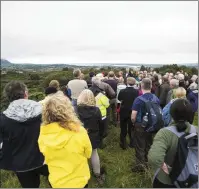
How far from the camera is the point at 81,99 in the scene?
4188 millimetres

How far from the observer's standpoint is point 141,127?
4691 mm

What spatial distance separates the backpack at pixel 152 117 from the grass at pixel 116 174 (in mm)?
807

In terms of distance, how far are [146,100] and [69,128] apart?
6.96 feet

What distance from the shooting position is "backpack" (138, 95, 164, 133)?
4.36 meters

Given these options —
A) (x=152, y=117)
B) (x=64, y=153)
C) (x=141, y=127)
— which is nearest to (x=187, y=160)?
(x=64, y=153)

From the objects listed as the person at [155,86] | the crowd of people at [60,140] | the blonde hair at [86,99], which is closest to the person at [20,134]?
the crowd of people at [60,140]

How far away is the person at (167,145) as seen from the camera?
240cm

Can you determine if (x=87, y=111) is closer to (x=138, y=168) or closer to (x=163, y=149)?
(x=138, y=168)

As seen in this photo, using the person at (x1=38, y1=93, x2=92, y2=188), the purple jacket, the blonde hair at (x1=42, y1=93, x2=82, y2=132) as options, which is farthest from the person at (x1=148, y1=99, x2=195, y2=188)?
the purple jacket

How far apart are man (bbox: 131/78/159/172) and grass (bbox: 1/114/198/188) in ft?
0.79

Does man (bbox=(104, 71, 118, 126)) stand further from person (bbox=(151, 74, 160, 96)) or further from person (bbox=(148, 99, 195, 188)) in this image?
person (bbox=(148, 99, 195, 188))

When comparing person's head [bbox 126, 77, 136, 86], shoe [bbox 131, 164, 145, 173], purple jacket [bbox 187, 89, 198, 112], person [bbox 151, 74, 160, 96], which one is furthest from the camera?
person [bbox 151, 74, 160, 96]

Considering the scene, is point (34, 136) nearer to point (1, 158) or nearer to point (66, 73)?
point (1, 158)

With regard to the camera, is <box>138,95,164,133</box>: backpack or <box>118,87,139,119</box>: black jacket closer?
<box>138,95,164,133</box>: backpack
